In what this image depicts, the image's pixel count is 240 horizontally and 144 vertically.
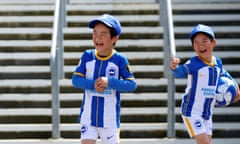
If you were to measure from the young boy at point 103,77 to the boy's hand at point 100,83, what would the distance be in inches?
1.6

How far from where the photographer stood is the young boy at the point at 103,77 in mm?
4410

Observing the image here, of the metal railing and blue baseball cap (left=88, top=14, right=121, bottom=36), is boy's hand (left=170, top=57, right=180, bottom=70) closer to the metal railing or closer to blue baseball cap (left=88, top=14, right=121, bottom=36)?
blue baseball cap (left=88, top=14, right=121, bottom=36)

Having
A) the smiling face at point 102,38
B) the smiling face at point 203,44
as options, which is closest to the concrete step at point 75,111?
the smiling face at point 203,44

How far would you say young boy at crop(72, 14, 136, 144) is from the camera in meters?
4.41

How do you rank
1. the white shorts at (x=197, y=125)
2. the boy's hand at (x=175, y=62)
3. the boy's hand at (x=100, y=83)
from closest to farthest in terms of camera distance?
the boy's hand at (x=100, y=83), the boy's hand at (x=175, y=62), the white shorts at (x=197, y=125)

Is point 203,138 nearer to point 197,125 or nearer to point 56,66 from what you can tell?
point 197,125

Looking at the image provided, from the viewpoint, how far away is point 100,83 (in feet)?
14.2

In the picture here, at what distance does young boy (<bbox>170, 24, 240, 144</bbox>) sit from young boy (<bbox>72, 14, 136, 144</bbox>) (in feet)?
2.35

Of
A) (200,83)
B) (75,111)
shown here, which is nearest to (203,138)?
(200,83)

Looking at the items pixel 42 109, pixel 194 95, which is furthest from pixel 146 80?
pixel 194 95

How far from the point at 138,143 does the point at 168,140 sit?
35 centimetres

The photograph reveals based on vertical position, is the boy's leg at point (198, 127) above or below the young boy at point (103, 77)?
below

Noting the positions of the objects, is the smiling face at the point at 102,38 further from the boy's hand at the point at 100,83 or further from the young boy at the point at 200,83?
the young boy at the point at 200,83

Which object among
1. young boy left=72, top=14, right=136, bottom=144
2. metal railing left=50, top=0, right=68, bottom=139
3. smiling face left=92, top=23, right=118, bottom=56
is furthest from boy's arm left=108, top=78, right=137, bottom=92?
metal railing left=50, top=0, right=68, bottom=139
